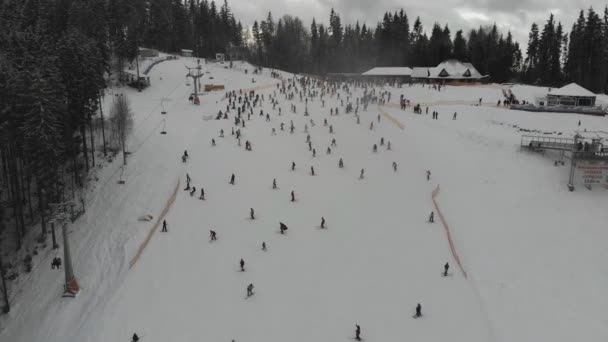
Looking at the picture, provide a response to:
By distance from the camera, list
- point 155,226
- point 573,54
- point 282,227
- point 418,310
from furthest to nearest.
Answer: point 573,54, point 155,226, point 282,227, point 418,310

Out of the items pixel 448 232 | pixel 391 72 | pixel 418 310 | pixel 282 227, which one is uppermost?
pixel 391 72

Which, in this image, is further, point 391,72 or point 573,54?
point 391,72

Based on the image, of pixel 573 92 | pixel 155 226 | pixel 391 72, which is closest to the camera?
pixel 155 226

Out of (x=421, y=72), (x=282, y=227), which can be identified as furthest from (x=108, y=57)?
(x=421, y=72)

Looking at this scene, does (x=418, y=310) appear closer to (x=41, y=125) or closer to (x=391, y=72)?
(x=41, y=125)

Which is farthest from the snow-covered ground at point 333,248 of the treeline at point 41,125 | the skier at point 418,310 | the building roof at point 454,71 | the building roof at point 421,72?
the building roof at point 421,72

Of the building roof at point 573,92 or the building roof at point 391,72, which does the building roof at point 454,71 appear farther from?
the building roof at point 573,92
